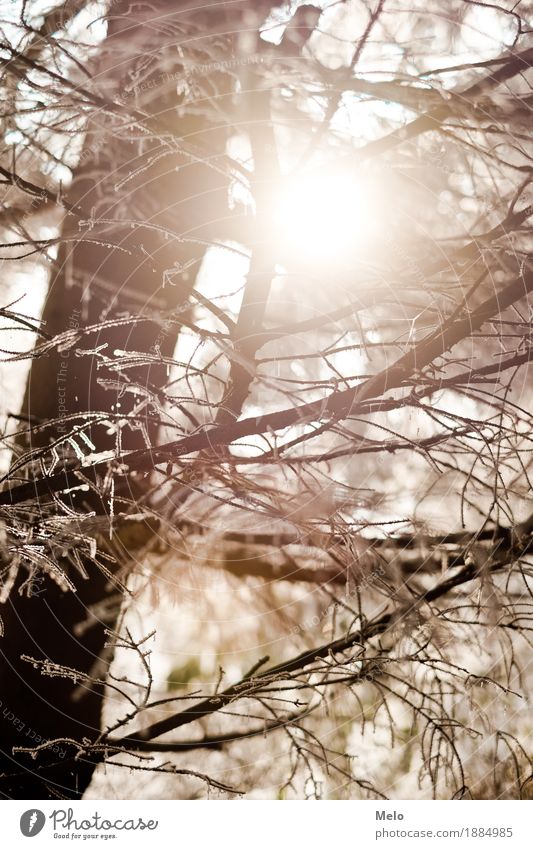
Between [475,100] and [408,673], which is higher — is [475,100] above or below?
above

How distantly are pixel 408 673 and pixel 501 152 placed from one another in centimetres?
72

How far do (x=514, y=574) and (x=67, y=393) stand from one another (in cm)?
66

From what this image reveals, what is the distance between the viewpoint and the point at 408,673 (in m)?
0.76

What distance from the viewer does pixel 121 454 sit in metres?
0.70

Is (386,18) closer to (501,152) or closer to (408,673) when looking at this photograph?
(501,152)

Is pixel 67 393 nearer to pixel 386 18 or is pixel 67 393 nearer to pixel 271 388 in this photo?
pixel 271 388

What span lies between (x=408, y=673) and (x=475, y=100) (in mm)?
771

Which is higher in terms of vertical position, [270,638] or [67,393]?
[67,393]
